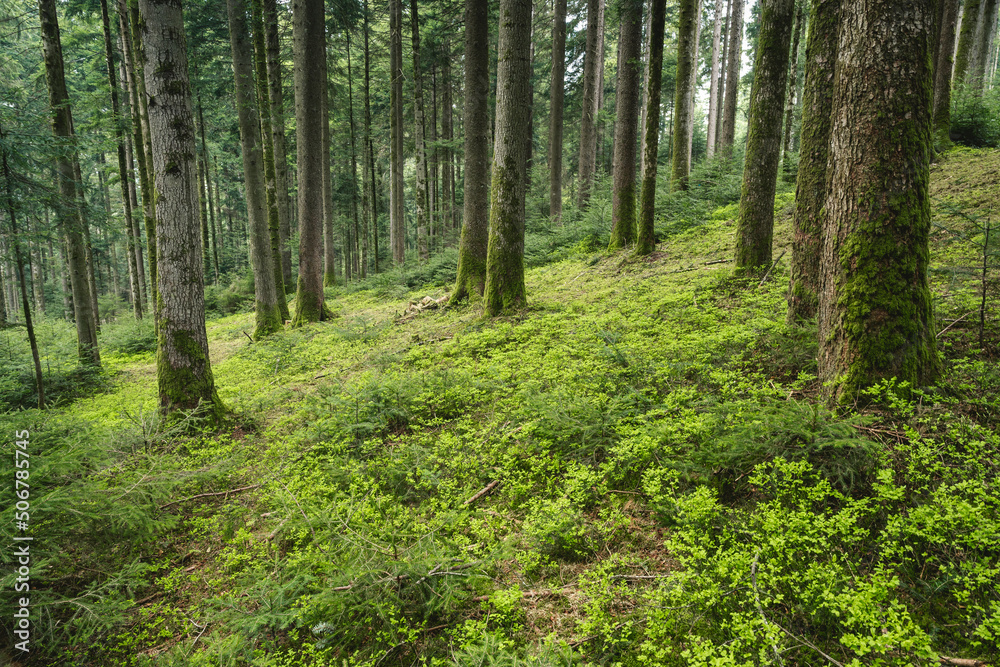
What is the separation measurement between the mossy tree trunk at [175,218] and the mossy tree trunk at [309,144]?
6092 mm

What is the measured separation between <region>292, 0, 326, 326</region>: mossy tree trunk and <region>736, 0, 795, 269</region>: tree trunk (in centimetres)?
1002

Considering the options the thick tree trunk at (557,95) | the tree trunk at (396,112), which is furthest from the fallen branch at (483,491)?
the tree trunk at (396,112)

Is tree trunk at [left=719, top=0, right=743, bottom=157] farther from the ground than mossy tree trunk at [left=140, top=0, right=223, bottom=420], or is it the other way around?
tree trunk at [left=719, top=0, right=743, bottom=157]

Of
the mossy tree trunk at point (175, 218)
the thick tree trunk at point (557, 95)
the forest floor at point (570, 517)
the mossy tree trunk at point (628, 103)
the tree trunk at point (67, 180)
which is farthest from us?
the thick tree trunk at point (557, 95)

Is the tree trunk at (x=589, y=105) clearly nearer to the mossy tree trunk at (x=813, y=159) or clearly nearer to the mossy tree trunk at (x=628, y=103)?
the mossy tree trunk at (x=628, y=103)

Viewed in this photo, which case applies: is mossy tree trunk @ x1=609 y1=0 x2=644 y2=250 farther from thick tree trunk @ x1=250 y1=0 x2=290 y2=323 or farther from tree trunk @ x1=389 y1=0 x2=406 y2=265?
tree trunk @ x1=389 y1=0 x2=406 y2=265

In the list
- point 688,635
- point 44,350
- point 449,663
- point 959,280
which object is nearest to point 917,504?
point 688,635

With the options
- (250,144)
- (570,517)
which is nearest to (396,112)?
(250,144)

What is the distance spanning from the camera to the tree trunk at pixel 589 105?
15.9 m

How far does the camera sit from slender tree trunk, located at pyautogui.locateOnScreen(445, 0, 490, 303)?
365 inches

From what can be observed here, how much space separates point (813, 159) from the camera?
475cm

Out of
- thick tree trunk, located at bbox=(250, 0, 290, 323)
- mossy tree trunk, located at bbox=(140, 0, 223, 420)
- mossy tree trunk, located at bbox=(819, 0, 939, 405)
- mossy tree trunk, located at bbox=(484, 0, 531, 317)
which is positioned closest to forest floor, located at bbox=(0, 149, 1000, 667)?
mossy tree trunk, located at bbox=(819, 0, 939, 405)

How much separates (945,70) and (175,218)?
15216 millimetres

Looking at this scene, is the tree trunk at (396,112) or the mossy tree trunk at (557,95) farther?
the mossy tree trunk at (557,95)
